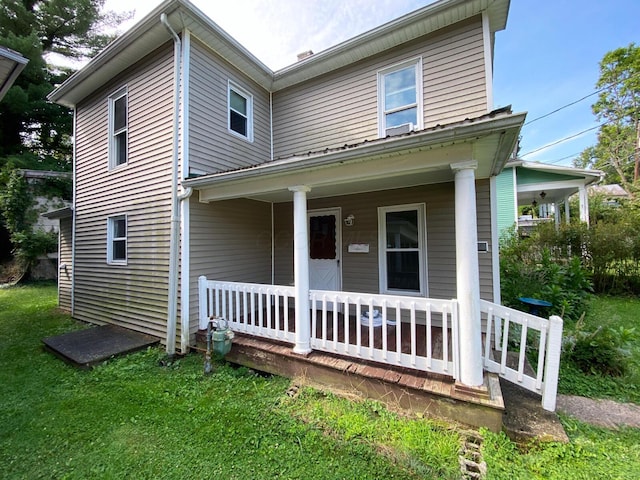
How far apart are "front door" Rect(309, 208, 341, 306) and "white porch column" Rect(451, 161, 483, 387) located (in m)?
3.09

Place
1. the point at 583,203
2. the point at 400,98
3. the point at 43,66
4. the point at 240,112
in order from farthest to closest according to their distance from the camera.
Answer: the point at 43,66, the point at 583,203, the point at 240,112, the point at 400,98

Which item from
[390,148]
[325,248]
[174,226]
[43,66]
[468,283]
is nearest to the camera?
[468,283]

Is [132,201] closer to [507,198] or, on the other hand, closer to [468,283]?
[468,283]

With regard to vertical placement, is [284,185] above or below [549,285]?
above

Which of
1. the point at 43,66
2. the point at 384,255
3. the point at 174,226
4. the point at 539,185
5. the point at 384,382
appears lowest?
the point at 384,382

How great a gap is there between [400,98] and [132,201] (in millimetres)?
5745

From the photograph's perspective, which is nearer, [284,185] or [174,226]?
[284,185]

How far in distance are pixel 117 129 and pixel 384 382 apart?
7.36 metres

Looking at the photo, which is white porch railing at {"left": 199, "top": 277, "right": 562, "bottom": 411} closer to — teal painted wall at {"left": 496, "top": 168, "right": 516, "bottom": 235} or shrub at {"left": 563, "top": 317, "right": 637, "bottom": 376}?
shrub at {"left": 563, "top": 317, "right": 637, "bottom": 376}

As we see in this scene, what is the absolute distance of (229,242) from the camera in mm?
5570

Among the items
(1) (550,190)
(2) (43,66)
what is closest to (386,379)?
(1) (550,190)

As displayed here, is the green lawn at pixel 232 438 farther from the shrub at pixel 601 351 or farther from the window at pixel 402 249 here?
the window at pixel 402 249

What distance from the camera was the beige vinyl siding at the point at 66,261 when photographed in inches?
309

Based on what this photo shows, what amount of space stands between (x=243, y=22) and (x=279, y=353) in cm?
728
